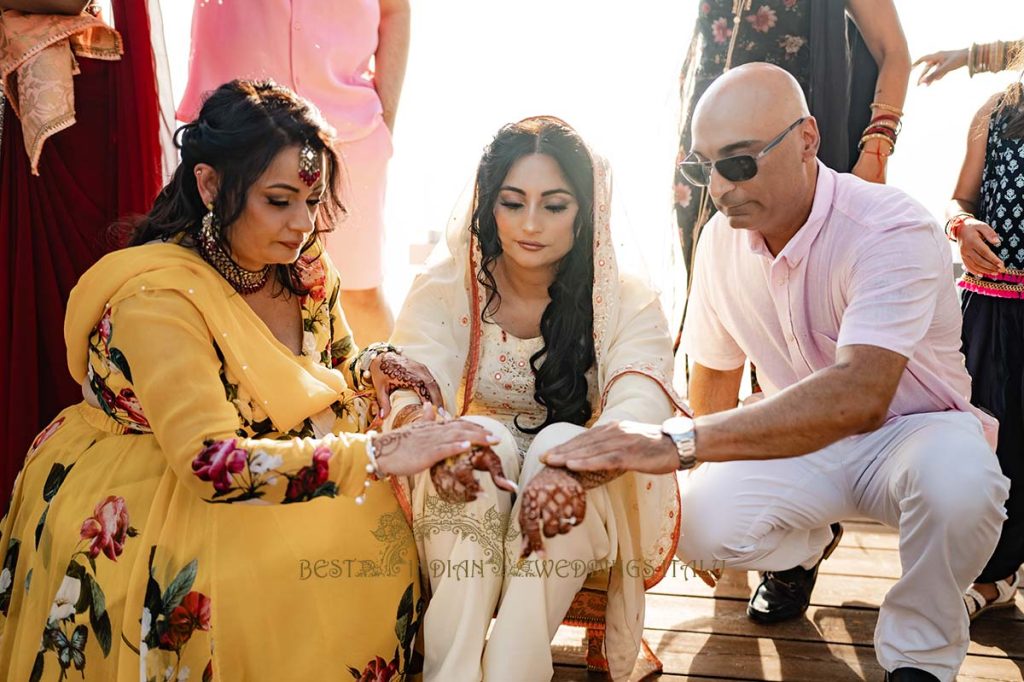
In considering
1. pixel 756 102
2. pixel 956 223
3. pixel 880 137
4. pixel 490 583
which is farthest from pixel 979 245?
pixel 490 583

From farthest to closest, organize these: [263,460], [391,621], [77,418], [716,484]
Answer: [716,484], [77,418], [391,621], [263,460]

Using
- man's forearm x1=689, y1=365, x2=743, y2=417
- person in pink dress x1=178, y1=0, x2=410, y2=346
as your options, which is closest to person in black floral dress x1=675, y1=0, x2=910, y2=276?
man's forearm x1=689, y1=365, x2=743, y2=417

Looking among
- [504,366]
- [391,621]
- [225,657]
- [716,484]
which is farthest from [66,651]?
[716,484]

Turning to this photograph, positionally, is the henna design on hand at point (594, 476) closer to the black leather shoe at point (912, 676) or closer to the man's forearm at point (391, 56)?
the black leather shoe at point (912, 676)

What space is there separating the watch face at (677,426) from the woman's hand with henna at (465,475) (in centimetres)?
33

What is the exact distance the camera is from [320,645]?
1.88m

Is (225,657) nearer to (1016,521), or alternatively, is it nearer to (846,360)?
(846,360)

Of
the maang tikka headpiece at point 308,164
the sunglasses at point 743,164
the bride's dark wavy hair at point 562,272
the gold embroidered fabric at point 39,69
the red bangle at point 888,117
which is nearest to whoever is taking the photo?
the maang tikka headpiece at point 308,164

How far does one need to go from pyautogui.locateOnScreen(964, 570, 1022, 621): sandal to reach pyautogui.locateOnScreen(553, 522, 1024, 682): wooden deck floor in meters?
0.03

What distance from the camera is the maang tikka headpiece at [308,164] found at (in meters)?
2.01

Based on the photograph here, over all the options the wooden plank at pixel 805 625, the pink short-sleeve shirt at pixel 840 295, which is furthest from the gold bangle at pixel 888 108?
the wooden plank at pixel 805 625

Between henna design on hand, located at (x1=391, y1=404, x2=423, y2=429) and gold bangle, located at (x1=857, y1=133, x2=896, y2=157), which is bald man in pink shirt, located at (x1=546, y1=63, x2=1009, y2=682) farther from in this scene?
gold bangle, located at (x1=857, y1=133, x2=896, y2=157)

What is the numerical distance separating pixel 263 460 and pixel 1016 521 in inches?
85.2

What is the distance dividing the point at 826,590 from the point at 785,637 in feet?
1.17
